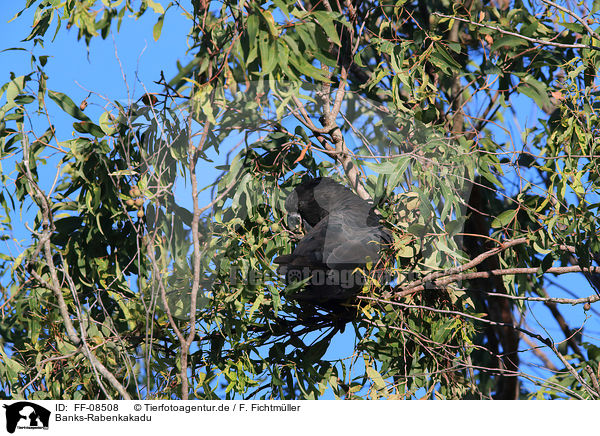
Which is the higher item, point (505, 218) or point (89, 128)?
point (89, 128)

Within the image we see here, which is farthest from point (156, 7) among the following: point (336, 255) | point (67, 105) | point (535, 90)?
point (535, 90)

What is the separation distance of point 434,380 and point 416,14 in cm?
115

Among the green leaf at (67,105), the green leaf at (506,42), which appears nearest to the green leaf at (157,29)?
the green leaf at (67,105)

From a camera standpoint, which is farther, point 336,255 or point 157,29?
point 157,29

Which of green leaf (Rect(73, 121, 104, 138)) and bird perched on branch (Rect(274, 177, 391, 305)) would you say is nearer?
bird perched on branch (Rect(274, 177, 391, 305))

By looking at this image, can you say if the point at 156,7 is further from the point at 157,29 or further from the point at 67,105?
the point at 67,105

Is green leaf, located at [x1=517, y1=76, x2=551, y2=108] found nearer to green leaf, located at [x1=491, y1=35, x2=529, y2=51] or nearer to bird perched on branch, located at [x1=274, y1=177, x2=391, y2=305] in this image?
green leaf, located at [x1=491, y1=35, x2=529, y2=51]

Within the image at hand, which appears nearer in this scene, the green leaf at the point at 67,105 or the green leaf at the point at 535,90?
the green leaf at the point at 67,105

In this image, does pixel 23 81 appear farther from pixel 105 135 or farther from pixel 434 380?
pixel 434 380

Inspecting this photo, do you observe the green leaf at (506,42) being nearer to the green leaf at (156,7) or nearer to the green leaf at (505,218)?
the green leaf at (505,218)
